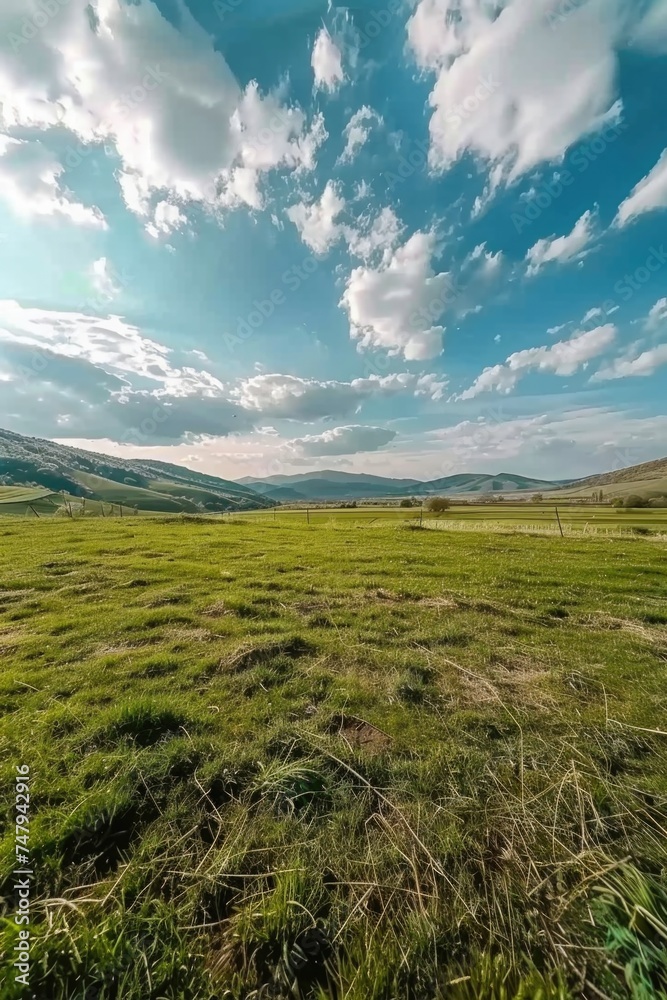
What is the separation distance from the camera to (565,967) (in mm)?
2242

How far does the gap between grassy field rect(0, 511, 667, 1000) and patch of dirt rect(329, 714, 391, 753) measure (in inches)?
1.3

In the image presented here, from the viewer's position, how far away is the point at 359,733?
495 centimetres

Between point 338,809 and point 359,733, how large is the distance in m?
1.31

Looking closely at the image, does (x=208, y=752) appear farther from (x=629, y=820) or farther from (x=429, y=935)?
(x=629, y=820)

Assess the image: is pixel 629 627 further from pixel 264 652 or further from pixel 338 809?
pixel 338 809

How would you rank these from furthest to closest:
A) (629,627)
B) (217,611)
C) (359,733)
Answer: (217,611) < (629,627) < (359,733)

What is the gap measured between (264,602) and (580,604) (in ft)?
31.6

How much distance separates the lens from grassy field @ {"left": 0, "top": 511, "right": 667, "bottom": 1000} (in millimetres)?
2365

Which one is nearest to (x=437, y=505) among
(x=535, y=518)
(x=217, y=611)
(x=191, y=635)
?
(x=535, y=518)

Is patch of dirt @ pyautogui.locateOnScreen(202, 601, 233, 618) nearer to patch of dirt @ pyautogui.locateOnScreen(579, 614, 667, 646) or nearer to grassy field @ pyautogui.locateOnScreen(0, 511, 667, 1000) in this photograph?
grassy field @ pyautogui.locateOnScreen(0, 511, 667, 1000)

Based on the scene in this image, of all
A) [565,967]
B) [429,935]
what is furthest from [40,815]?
[565,967]

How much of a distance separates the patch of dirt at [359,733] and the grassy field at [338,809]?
0.11 feet

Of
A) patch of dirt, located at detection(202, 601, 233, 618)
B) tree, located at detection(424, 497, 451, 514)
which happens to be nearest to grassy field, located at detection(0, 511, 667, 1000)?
patch of dirt, located at detection(202, 601, 233, 618)

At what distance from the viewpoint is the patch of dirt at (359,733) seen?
4.66 metres
